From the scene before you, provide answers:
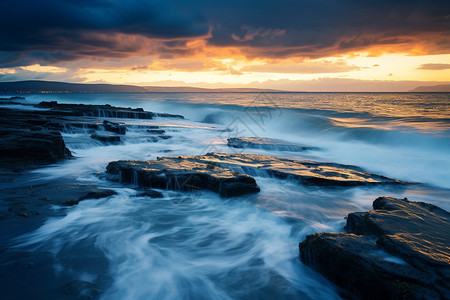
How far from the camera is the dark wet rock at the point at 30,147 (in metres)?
7.19

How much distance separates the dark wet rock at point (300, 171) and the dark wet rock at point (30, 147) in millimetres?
4253

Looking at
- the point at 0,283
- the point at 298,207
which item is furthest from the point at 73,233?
the point at 298,207

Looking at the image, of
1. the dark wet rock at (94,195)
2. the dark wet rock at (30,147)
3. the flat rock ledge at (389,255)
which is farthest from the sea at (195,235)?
the dark wet rock at (30,147)

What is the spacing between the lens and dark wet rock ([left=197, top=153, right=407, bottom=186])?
6340 mm

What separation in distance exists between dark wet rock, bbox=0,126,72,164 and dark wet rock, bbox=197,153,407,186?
14.0ft

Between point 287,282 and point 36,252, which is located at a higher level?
point 36,252

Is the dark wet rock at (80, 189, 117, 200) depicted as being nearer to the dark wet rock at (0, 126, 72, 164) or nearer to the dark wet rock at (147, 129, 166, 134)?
the dark wet rock at (0, 126, 72, 164)

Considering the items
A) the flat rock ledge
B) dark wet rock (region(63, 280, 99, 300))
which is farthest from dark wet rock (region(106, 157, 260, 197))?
dark wet rock (region(63, 280, 99, 300))

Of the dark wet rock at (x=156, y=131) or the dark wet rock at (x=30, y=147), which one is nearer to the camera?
the dark wet rock at (x=30, y=147)

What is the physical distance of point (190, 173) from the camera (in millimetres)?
5691

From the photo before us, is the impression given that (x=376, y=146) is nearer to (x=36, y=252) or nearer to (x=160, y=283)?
(x=160, y=283)

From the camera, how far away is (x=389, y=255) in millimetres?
2584

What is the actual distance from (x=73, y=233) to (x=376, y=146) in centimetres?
1410

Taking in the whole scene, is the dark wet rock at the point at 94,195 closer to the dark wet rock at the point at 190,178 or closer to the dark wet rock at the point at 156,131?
the dark wet rock at the point at 190,178
